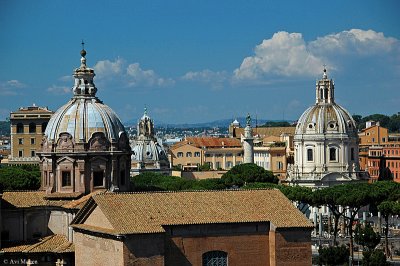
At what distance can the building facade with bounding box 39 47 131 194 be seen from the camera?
213 ft

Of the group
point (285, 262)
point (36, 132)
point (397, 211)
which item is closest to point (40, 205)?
Result: point (285, 262)

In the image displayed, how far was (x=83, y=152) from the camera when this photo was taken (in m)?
64.9

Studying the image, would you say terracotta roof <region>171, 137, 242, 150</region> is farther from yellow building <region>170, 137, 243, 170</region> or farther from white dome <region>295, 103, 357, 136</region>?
white dome <region>295, 103, 357, 136</region>

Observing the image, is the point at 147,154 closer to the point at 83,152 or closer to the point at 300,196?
the point at 300,196

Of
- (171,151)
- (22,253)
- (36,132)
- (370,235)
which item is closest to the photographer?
(22,253)

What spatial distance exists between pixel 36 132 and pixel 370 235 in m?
70.4

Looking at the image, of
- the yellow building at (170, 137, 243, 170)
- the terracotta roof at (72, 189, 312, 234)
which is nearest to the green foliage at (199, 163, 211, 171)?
the yellow building at (170, 137, 243, 170)

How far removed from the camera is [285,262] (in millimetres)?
56250

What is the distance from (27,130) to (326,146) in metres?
36.3

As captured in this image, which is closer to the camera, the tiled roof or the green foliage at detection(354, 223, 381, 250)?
the tiled roof

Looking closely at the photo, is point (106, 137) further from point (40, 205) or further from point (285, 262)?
point (285, 262)

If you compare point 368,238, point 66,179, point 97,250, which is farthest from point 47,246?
point 368,238

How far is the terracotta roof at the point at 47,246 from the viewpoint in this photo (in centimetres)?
6088

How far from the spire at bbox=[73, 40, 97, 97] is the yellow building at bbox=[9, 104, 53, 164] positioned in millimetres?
68850
